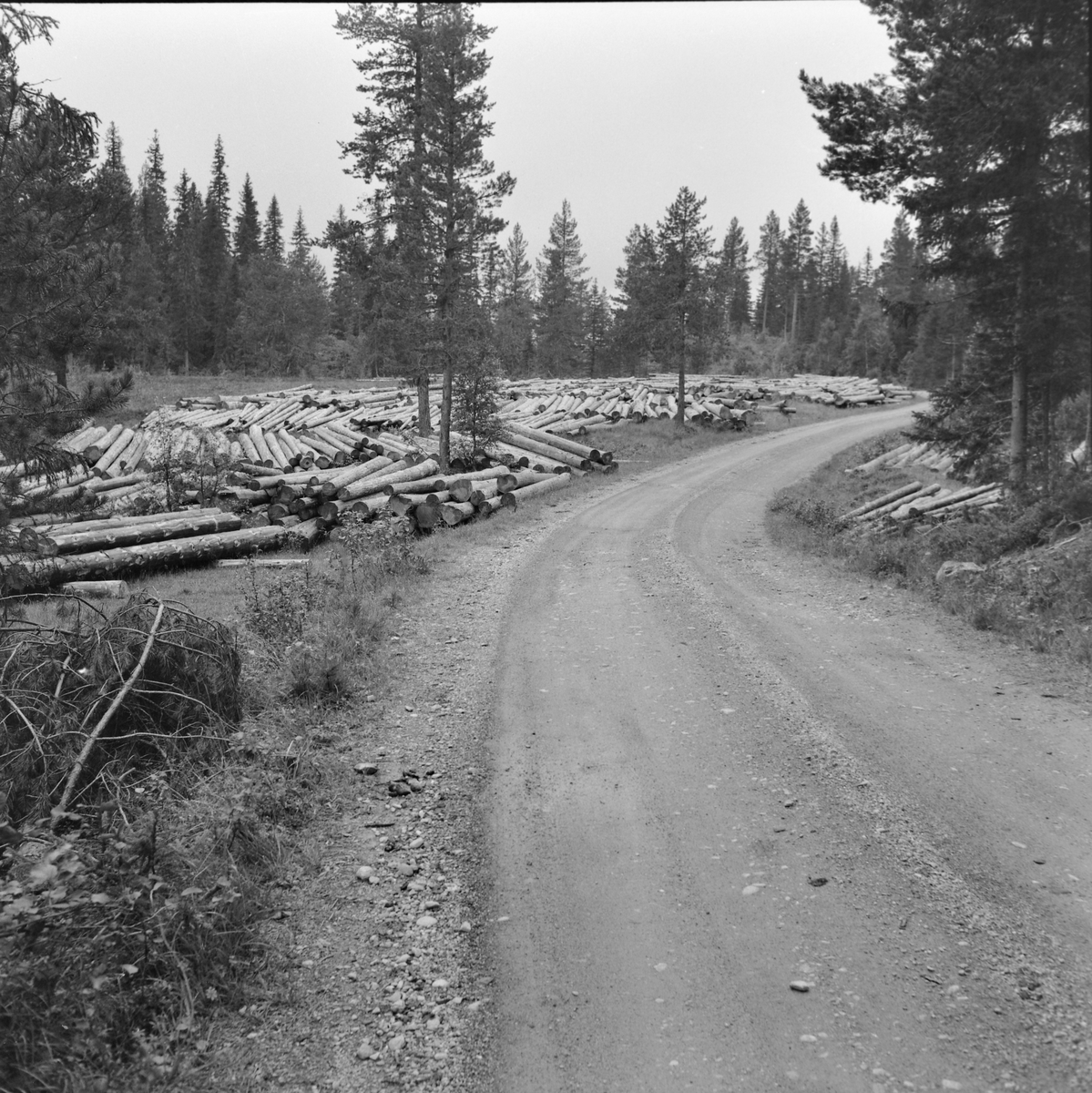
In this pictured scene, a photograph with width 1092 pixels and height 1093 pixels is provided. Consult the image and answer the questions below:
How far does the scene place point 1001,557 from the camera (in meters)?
11.8

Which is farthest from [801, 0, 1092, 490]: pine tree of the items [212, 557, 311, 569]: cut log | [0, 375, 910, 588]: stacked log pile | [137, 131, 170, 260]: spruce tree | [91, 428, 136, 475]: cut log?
[137, 131, 170, 260]: spruce tree

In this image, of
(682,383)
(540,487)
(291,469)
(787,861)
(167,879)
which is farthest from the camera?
(682,383)

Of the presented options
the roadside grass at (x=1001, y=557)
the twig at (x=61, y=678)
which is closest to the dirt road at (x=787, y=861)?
the roadside grass at (x=1001, y=557)

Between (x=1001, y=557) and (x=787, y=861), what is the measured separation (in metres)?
8.89

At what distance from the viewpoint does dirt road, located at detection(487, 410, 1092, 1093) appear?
3.55 meters

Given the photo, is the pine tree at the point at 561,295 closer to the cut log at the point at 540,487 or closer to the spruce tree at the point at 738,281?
the spruce tree at the point at 738,281

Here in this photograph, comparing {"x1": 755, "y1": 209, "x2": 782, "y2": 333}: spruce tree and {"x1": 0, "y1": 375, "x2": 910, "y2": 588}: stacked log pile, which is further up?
{"x1": 755, "y1": 209, "x2": 782, "y2": 333}: spruce tree

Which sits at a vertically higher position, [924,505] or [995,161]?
[995,161]

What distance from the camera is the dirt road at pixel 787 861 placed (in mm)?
3549

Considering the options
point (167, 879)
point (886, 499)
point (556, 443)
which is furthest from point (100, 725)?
point (556, 443)

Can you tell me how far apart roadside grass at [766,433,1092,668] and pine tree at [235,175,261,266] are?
238 feet

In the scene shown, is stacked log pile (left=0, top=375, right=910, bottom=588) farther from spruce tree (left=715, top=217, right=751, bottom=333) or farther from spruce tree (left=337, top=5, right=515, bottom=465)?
spruce tree (left=715, top=217, right=751, bottom=333)

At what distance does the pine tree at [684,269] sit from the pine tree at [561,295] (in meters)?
35.2

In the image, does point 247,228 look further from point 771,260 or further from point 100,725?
point 100,725
